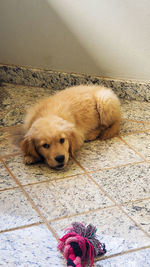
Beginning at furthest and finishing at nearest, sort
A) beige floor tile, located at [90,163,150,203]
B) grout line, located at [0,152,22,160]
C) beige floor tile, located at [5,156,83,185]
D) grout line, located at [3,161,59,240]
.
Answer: grout line, located at [0,152,22,160] < beige floor tile, located at [5,156,83,185] < beige floor tile, located at [90,163,150,203] < grout line, located at [3,161,59,240]

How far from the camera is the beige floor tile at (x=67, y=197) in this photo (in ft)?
9.48

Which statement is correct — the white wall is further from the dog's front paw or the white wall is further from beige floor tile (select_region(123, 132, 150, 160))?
the dog's front paw

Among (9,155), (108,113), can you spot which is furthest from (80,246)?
(108,113)

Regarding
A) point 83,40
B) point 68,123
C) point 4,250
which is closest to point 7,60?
point 83,40

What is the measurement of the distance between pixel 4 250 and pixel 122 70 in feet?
10.3

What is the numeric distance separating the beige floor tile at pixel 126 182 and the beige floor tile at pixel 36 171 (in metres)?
0.23

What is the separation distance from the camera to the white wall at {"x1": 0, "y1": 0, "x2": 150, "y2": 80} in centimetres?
476

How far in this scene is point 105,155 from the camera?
12.3 ft

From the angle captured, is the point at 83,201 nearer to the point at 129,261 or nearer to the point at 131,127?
the point at 129,261

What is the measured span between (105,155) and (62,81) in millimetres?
1867

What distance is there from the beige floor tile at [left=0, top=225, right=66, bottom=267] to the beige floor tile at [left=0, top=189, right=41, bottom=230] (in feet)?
0.30

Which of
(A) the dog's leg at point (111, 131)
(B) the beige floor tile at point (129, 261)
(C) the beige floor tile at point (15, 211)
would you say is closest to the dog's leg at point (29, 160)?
(C) the beige floor tile at point (15, 211)

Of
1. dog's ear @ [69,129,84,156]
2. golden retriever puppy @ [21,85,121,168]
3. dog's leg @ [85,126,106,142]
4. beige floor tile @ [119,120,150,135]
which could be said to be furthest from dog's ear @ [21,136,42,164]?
beige floor tile @ [119,120,150,135]

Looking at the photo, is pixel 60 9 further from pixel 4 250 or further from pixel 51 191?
pixel 4 250
